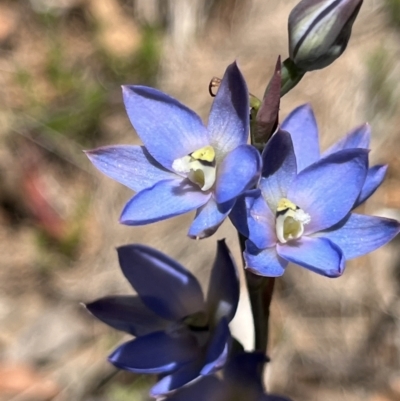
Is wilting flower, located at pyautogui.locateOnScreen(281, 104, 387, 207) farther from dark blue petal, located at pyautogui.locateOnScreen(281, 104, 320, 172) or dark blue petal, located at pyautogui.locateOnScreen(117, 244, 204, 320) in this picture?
dark blue petal, located at pyautogui.locateOnScreen(117, 244, 204, 320)

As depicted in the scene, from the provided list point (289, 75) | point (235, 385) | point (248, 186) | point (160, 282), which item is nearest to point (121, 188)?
point (160, 282)

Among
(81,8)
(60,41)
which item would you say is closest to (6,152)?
(60,41)

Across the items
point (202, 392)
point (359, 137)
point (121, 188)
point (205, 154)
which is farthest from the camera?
point (121, 188)

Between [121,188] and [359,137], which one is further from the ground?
[359,137]

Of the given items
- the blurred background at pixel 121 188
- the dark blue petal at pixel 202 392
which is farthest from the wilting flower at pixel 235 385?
the blurred background at pixel 121 188

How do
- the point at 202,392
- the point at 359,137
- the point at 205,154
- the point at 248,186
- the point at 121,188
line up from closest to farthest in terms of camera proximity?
1. the point at 248,186
2. the point at 205,154
3. the point at 359,137
4. the point at 202,392
5. the point at 121,188

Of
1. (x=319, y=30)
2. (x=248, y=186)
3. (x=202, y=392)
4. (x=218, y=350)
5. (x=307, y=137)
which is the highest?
(x=319, y=30)

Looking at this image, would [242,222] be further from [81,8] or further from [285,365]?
[81,8]

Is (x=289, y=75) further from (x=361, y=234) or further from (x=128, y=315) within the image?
(x=128, y=315)
